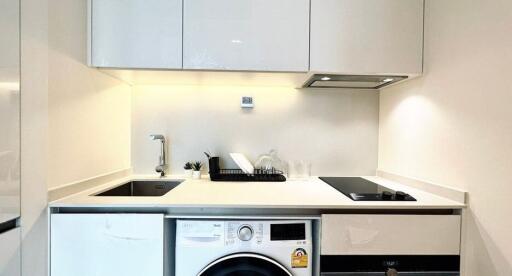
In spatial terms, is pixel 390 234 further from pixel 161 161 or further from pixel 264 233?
pixel 161 161

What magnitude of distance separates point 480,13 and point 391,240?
1046mm

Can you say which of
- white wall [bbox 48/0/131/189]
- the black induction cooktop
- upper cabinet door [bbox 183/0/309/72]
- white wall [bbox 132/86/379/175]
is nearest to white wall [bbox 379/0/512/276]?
the black induction cooktop

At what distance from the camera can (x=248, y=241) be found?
1141 millimetres

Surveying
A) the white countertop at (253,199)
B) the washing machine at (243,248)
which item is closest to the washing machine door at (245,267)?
the washing machine at (243,248)

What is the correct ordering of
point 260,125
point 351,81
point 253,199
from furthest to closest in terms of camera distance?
point 260,125, point 351,81, point 253,199

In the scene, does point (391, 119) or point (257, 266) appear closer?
point (257, 266)

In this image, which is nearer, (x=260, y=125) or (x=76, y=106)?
(x=76, y=106)

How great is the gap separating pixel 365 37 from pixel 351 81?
0.32 metres

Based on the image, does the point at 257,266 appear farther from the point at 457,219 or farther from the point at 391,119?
the point at 391,119

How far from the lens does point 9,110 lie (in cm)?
95

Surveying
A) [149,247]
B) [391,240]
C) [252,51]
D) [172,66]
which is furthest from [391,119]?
[149,247]

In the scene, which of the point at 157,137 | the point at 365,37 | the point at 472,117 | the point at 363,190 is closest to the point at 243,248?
the point at 363,190

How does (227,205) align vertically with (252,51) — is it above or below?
below

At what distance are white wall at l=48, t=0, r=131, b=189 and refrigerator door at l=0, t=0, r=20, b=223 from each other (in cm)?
13
